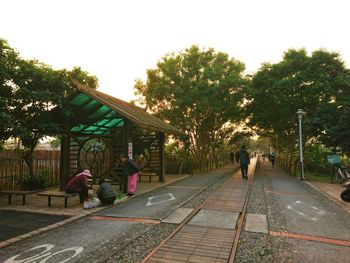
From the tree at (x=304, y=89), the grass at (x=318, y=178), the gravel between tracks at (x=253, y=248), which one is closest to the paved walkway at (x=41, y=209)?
the gravel between tracks at (x=253, y=248)

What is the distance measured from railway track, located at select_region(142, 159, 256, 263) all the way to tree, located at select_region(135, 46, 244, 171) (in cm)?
1491

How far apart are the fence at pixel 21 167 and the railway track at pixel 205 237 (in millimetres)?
8204

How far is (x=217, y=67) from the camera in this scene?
24.0 metres

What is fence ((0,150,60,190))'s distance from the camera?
11812 millimetres

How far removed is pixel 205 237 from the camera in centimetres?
625

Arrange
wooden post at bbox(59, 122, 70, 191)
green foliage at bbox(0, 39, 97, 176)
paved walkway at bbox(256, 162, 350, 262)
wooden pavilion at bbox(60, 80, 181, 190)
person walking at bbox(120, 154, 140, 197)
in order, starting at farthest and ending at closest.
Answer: wooden post at bbox(59, 122, 70, 191), wooden pavilion at bbox(60, 80, 181, 190), person walking at bbox(120, 154, 140, 197), green foliage at bbox(0, 39, 97, 176), paved walkway at bbox(256, 162, 350, 262)

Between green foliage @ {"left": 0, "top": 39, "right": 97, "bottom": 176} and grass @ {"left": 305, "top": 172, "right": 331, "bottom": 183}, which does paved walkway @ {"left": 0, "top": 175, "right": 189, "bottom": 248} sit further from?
grass @ {"left": 305, "top": 172, "right": 331, "bottom": 183}

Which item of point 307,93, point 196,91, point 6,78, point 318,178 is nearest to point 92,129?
point 6,78

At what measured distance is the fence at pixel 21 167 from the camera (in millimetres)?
11812

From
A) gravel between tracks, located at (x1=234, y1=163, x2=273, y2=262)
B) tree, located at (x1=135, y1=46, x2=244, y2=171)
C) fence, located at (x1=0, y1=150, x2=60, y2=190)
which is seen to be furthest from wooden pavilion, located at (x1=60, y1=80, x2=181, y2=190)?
tree, located at (x1=135, y1=46, x2=244, y2=171)

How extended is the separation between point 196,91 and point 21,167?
14.5m

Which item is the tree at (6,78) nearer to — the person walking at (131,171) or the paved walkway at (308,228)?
the person walking at (131,171)

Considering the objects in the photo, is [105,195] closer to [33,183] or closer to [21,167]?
[33,183]

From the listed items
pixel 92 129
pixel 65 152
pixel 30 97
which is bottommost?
pixel 65 152
